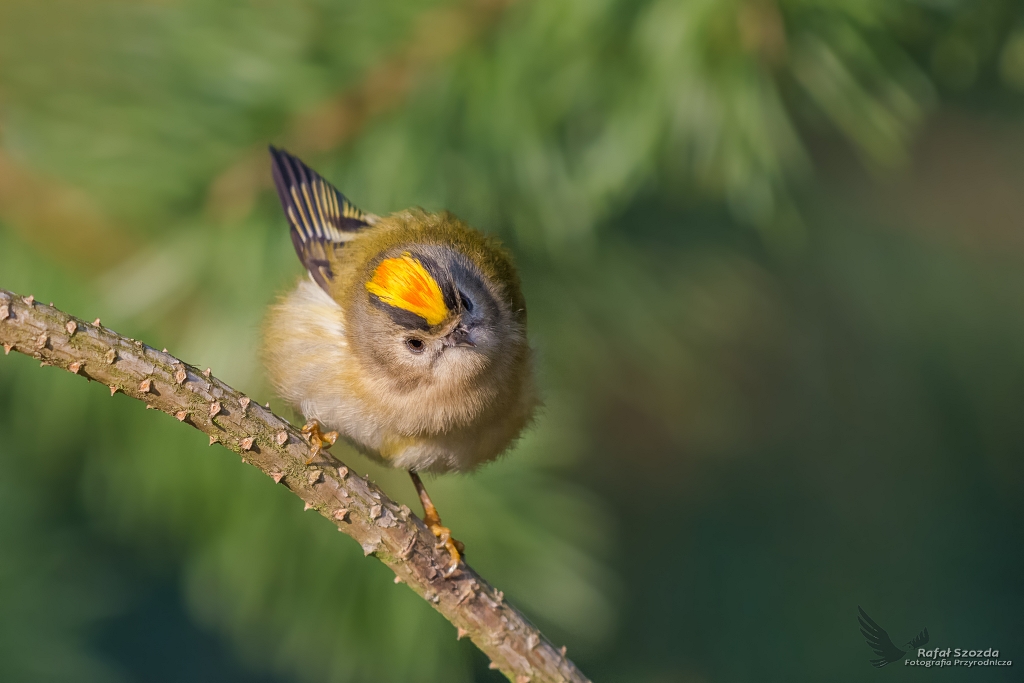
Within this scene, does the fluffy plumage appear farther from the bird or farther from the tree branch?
the bird

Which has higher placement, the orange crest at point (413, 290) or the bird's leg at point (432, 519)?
the orange crest at point (413, 290)

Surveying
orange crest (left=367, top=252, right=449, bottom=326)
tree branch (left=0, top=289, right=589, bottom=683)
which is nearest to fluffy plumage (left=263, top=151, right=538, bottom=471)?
orange crest (left=367, top=252, right=449, bottom=326)

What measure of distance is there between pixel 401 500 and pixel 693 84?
0.57 meters

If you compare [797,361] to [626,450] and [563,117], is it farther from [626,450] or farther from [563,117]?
[563,117]

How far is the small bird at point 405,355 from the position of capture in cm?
88

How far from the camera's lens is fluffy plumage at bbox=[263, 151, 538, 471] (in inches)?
34.8

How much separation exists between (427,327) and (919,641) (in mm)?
734

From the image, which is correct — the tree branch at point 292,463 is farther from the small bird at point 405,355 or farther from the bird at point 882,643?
the bird at point 882,643

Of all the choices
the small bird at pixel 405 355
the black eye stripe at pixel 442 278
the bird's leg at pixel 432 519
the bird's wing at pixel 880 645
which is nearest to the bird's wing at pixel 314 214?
the small bird at pixel 405 355

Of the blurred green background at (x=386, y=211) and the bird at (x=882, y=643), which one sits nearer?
the blurred green background at (x=386, y=211)

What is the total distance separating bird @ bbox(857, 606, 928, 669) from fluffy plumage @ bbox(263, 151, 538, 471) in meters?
0.50

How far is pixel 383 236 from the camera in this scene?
1042 mm

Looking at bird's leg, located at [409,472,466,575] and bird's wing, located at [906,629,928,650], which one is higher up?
bird's wing, located at [906,629,928,650]

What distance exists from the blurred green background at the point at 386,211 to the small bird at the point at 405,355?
1.8 inches
